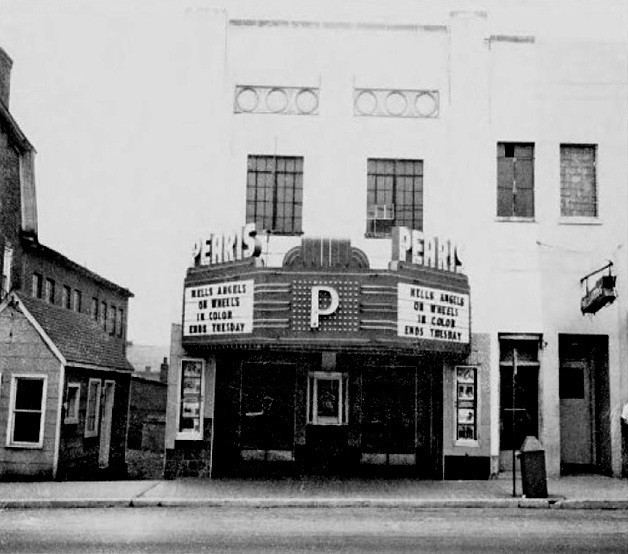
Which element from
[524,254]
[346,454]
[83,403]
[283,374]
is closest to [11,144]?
[83,403]

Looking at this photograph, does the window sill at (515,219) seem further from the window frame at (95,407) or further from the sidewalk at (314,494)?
the window frame at (95,407)

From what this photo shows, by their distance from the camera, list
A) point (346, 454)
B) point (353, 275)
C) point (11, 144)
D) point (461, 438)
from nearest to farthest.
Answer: point (353, 275), point (461, 438), point (346, 454), point (11, 144)

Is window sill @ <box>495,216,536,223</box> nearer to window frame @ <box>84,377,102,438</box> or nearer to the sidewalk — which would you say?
the sidewalk

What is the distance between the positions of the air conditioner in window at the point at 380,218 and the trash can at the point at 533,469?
6628 millimetres

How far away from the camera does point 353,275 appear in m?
16.2

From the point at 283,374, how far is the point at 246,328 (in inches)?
159

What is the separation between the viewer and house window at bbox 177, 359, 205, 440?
18.4m

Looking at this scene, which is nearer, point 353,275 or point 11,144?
point 353,275

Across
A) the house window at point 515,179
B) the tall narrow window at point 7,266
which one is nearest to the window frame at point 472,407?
the house window at point 515,179

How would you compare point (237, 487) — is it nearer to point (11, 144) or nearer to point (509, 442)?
point (509, 442)

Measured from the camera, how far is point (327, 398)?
20188mm

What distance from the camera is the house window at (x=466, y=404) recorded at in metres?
18.6

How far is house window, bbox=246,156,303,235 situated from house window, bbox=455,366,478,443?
5351 mm

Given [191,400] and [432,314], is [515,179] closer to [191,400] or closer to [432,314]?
[432,314]
